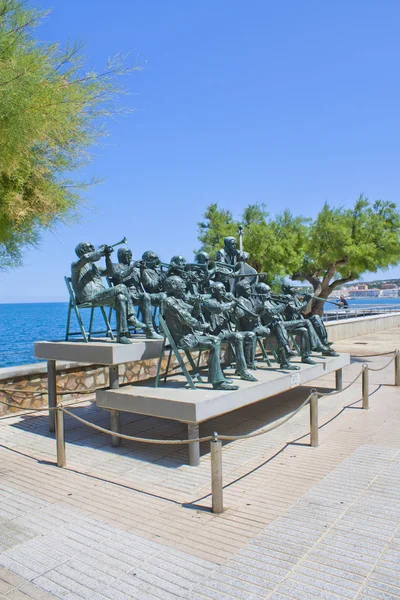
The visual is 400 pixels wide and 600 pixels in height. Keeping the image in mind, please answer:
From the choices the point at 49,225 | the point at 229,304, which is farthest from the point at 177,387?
the point at 49,225

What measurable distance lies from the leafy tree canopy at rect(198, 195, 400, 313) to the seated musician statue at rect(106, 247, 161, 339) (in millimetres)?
9251

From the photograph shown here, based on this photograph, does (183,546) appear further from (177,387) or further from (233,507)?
(177,387)

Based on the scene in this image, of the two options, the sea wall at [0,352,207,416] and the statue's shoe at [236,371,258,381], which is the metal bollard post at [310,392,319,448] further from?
the sea wall at [0,352,207,416]

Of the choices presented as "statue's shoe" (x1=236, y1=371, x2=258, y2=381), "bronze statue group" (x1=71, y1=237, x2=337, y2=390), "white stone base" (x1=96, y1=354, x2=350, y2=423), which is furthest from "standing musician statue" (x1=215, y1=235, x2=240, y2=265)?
"statue's shoe" (x1=236, y1=371, x2=258, y2=381)

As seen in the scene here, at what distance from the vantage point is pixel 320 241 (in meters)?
16.7

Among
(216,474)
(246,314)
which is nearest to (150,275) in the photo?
(246,314)

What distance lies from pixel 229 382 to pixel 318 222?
12.1 m

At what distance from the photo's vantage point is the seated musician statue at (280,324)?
8039 mm

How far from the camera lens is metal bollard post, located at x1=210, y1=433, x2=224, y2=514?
4.34 m

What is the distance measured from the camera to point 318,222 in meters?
17.1

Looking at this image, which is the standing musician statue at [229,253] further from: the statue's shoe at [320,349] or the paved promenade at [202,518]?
the paved promenade at [202,518]

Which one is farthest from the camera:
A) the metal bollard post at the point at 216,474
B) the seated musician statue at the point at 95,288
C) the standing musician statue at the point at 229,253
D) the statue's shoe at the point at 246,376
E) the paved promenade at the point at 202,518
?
the standing musician statue at the point at 229,253

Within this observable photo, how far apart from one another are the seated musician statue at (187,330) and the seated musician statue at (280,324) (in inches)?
73.8

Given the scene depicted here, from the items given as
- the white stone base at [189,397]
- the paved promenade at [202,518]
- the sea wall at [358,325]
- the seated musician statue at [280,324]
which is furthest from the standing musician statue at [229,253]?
the sea wall at [358,325]
